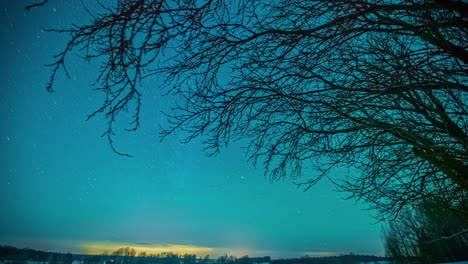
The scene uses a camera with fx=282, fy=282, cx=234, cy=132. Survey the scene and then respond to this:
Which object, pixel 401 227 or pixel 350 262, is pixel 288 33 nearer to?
pixel 401 227

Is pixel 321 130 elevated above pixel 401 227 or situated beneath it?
situated beneath

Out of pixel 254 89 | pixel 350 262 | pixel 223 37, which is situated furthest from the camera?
pixel 350 262

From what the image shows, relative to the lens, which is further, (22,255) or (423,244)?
(423,244)

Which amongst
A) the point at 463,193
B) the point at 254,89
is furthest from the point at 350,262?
the point at 254,89

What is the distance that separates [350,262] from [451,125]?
34601mm

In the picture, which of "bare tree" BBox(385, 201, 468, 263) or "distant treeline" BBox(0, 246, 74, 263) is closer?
"distant treeline" BBox(0, 246, 74, 263)

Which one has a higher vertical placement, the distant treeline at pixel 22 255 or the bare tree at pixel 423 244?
the bare tree at pixel 423 244

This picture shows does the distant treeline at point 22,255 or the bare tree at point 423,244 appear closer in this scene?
the distant treeline at point 22,255

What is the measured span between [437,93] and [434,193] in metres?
1.74

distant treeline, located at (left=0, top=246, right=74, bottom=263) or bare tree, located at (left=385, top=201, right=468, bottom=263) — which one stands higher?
bare tree, located at (left=385, top=201, right=468, bottom=263)

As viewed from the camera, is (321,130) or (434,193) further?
(434,193)

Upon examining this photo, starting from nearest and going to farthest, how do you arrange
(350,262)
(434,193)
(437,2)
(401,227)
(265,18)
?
(437,2), (265,18), (434,193), (401,227), (350,262)

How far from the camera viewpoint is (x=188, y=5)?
7.34ft

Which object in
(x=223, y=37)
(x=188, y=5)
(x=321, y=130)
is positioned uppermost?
(x=223, y=37)
